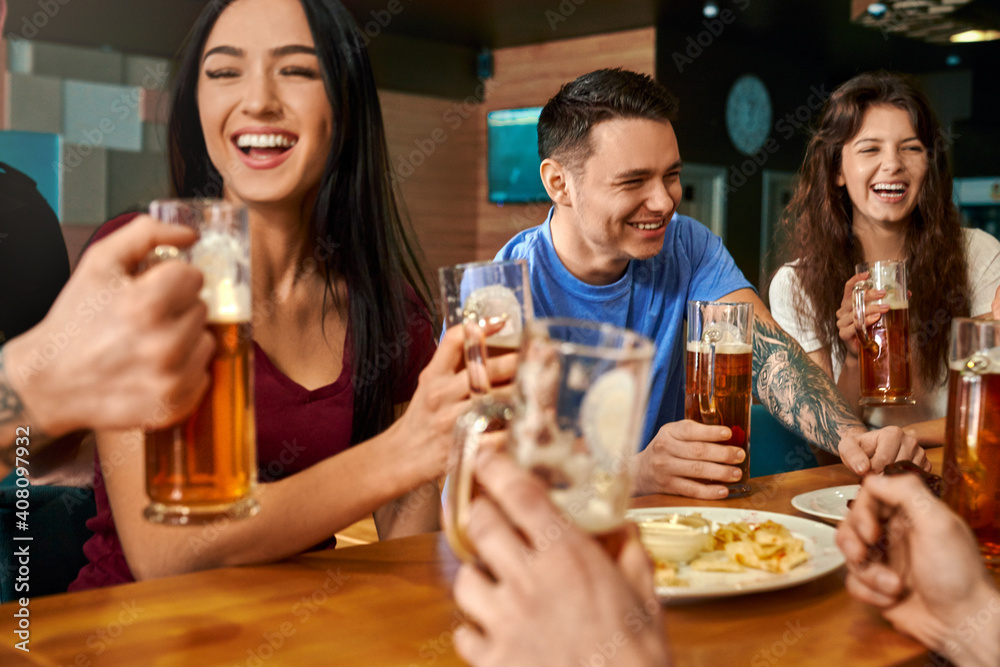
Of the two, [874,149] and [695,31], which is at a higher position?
[695,31]

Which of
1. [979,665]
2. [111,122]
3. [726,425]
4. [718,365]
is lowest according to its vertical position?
[979,665]

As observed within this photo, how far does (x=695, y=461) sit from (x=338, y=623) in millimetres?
737

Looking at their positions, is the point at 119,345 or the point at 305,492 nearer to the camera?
the point at 119,345

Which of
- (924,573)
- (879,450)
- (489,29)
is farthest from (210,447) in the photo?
(489,29)

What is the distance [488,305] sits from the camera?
1.02 metres

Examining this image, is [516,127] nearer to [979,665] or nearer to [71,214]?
[71,214]

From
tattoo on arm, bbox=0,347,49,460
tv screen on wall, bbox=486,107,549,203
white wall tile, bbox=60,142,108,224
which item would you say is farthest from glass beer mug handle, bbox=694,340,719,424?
tv screen on wall, bbox=486,107,549,203

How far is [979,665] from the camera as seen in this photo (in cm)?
85

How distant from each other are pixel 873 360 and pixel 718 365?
24.5 inches

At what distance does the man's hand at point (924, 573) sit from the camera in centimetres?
86

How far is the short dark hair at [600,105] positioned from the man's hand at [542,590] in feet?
6.29

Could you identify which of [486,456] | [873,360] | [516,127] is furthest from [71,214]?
[486,456]

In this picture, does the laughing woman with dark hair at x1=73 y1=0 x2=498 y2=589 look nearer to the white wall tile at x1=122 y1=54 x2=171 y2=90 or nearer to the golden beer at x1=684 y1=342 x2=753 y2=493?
the golden beer at x1=684 y1=342 x2=753 y2=493

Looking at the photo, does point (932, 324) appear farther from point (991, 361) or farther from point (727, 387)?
point (991, 361)
